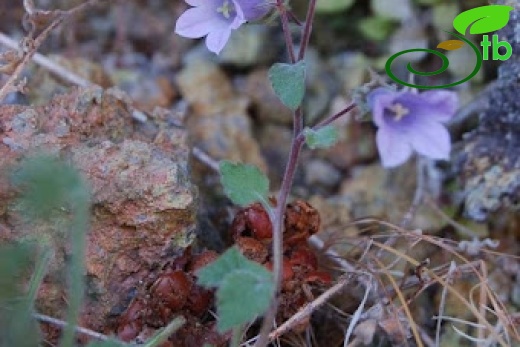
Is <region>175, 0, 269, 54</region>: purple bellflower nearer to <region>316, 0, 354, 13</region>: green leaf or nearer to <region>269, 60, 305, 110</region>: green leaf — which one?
<region>269, 60, 305, 110</region>: green leaf

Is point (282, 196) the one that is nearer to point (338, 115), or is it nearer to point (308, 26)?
point (338, 115)

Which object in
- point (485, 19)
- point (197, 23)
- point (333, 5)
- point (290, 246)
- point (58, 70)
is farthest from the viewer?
point (333, 5)

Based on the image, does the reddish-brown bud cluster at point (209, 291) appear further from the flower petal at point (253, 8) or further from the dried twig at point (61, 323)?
the flower petal at point (253, 8)

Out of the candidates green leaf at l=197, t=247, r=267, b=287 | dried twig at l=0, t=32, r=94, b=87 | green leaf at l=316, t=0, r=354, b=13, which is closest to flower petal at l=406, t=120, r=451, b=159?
green leaf at l=197, t=247, r=267, b=287

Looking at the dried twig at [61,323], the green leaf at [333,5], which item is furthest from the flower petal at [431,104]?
the green leaf at [333,5]

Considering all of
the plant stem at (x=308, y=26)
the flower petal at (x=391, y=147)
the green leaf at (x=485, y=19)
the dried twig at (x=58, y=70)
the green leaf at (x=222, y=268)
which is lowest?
the dried twig at (x=58, y=70)

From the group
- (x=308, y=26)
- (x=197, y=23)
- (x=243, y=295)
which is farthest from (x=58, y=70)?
(x=243, y=295)

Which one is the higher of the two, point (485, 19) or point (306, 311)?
point (485, 19)
